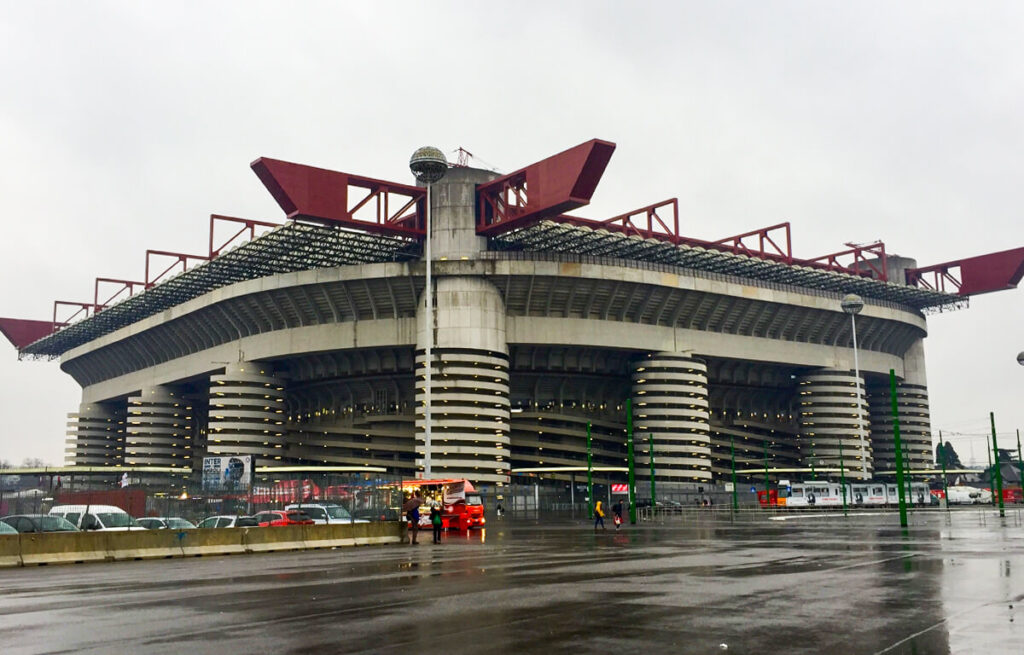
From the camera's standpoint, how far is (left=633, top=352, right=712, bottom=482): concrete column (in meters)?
90.9

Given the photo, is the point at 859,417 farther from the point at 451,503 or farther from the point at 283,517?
the point at 283,517

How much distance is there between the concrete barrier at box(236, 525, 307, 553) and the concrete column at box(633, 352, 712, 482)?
197 ft

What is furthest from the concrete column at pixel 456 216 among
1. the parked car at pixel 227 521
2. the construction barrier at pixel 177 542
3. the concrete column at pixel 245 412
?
the construction barrier at pixel 177 542

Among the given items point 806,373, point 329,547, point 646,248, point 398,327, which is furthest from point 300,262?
point 806,373

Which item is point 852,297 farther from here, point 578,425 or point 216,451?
point 216,451

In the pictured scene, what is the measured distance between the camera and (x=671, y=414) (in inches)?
3580

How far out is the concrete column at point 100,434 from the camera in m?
124

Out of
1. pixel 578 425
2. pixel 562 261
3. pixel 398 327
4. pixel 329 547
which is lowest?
pixel 329 547

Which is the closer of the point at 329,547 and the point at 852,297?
the point at 329,547

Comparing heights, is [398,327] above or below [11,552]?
above

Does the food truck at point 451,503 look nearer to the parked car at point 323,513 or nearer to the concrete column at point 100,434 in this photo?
the parked car at point 323,513

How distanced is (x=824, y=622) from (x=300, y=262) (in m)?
75.8

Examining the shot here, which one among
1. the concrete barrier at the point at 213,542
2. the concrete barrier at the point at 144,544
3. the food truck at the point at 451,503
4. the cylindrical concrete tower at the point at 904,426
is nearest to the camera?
the concrete barrier at the point at 144,544

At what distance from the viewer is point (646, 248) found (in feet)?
271
